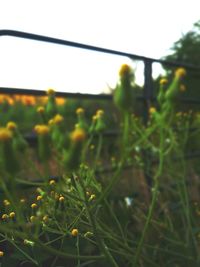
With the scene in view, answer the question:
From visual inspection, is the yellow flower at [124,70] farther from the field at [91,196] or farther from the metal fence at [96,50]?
the metal fence at [96,50]

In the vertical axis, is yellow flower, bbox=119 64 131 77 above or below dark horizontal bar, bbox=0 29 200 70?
below

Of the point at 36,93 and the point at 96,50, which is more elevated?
the point at 96,50

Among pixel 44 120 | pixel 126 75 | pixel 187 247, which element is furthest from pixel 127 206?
pixel 126 75

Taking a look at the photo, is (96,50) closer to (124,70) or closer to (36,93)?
(36,93)

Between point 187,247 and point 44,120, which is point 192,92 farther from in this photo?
point 44,120

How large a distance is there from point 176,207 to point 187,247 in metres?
0.93

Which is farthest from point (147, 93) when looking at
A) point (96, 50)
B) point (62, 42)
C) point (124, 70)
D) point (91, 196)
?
point (124, 70)

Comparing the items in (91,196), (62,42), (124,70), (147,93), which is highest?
(62,42)

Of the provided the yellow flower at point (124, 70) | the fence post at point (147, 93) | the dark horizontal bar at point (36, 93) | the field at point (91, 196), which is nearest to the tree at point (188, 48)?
the field at point (91, 196)

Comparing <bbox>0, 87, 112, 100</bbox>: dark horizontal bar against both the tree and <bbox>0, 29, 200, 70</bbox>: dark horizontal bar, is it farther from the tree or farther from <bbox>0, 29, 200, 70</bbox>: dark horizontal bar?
the tree

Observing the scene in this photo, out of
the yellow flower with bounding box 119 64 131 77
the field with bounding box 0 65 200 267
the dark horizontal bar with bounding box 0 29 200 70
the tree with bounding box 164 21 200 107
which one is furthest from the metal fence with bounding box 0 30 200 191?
the tree with bounding box 164 21 200 107

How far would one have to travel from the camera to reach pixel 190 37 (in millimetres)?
5828

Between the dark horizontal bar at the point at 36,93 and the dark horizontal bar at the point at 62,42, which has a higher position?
the dark horizontal bar at the point at 62,42

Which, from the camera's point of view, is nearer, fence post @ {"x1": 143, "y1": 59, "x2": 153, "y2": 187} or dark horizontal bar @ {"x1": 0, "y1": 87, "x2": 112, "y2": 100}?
dark horizontal bar @ {"x1": 0, "y1": 87, "x2": 112, "y2": 100}
